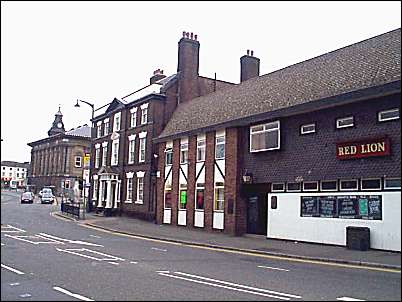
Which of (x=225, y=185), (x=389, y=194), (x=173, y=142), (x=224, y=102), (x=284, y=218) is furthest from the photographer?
(x=173, y=142)

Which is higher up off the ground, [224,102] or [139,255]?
[224,102]

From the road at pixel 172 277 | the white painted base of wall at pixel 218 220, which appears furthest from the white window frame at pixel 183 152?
the road at pixel 172 277

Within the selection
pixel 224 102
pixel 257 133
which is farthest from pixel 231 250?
pixel 224 102

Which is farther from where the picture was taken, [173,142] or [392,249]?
[173,142]

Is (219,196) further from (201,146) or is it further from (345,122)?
(345,122)

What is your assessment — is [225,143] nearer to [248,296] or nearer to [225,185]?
[225,185]

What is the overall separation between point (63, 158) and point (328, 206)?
2529 inches

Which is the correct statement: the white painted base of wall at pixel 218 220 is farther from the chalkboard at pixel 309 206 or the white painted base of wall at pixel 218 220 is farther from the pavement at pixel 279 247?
the chalkboard at pixel 309 206

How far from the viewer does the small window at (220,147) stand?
87.2ft

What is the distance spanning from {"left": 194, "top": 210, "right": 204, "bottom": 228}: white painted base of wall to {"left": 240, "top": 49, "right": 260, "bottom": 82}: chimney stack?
42.8 ft

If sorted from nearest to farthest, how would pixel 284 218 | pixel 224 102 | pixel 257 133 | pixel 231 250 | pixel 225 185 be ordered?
1. pixel 231 250
2. pixel 284 218
3. pixel 257 133
4. pixel 225 185
5. pixel 224 102

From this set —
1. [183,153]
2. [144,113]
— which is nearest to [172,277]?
[183,153]

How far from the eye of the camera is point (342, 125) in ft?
62.3

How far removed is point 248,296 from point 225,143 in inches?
698
